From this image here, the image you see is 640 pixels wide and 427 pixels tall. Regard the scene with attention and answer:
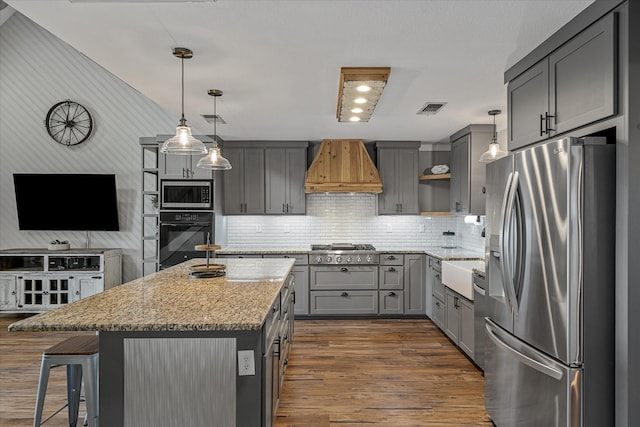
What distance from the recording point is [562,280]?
1.96 meters

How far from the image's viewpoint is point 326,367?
12.3 ft

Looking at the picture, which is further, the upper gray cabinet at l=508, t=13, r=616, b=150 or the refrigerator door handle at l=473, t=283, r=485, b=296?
the refrigerator door handle at l=473, t=283, r=485, b=296

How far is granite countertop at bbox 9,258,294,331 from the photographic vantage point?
182 centimetres

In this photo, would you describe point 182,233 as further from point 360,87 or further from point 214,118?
point 360,87

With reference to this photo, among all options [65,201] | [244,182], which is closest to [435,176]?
[244,182]

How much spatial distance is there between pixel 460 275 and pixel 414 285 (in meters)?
1.46

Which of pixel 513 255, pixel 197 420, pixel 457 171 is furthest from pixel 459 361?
pixel 197 420

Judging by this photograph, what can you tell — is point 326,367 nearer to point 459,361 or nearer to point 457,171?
point 459,361

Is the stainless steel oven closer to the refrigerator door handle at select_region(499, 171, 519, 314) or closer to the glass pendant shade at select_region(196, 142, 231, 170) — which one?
the glass pendant shade at select_region(196, 142, 231, 170)

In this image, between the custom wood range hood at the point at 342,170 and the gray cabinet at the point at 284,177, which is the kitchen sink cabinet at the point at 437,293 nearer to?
the custom wood range hood at the point at 342,170

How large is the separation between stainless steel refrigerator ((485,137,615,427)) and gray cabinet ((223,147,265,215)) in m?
3.92

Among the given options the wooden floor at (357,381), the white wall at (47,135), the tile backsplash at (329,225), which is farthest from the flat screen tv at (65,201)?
the tile backsplash at (329,225)

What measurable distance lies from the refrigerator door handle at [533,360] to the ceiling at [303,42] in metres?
1.78

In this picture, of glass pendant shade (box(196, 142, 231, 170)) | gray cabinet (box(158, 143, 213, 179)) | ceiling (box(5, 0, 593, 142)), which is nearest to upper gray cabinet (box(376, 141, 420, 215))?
ceiling (box(5, 0, 593, 142))
